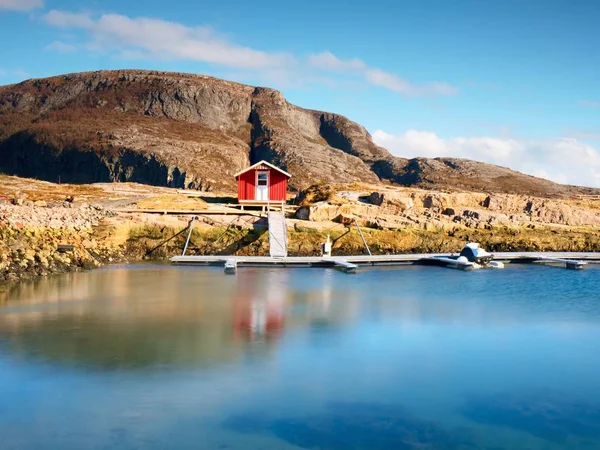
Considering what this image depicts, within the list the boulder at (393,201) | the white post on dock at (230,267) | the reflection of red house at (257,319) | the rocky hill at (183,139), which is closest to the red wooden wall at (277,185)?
the boulder at (393,201)

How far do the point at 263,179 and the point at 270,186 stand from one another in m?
0.85

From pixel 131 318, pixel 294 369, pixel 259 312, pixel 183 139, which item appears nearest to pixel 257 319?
pixel 259 312

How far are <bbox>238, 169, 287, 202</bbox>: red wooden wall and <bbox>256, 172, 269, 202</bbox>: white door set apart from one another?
0.26m

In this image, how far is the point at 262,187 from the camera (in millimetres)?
51969

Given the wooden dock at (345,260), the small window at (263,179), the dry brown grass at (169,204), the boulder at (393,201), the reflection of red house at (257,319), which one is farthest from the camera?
the small window at (263,179)

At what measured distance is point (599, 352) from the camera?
59.1 feet

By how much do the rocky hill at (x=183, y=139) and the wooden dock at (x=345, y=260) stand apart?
6982 cm

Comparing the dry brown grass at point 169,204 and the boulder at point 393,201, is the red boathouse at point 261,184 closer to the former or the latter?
the dry brown grass at point 169,204

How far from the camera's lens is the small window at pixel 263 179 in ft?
170

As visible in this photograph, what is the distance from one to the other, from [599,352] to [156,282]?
20.5 meters

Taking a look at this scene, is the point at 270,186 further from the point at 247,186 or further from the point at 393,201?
the point at 393,201

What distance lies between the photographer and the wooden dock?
125 feet

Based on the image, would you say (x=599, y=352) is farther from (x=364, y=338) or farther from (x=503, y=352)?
(x=364, y=338)

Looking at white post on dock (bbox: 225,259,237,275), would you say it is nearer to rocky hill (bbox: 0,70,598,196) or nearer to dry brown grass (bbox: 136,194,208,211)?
dry brown grass (bbox: 136,194,208,211)
